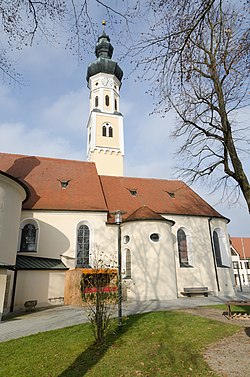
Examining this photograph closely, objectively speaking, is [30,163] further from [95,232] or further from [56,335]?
[56,335]

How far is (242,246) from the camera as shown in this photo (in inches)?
1860

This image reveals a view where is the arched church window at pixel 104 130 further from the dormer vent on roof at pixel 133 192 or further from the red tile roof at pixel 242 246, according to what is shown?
the red tile roof at pixel 242 246

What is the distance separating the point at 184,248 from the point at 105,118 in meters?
17.1

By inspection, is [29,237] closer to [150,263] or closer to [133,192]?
[150,263]

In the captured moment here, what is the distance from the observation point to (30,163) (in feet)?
69.4

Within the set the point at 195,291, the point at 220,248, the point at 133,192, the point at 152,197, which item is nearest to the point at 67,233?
the point at 133,192

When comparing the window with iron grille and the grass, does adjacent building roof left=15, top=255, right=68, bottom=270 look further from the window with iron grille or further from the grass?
the grass

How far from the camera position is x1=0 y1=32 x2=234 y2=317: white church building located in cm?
1413

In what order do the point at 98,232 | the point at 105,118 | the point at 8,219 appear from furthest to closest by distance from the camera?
the point at 105,118 → the point at 98,232 → the point at 8,219

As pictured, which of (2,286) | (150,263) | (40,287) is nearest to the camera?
(2,286)

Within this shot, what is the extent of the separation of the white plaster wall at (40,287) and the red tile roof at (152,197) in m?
6.58

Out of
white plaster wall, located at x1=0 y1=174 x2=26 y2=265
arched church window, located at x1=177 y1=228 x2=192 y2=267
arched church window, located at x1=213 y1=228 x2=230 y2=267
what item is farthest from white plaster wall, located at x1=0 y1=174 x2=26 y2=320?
arched church window, located at x1=213 y1=228 x2=230 y2=267

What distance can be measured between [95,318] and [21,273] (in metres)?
9.29

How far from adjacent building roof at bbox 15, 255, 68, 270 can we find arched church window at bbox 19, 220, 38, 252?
1.17 m
